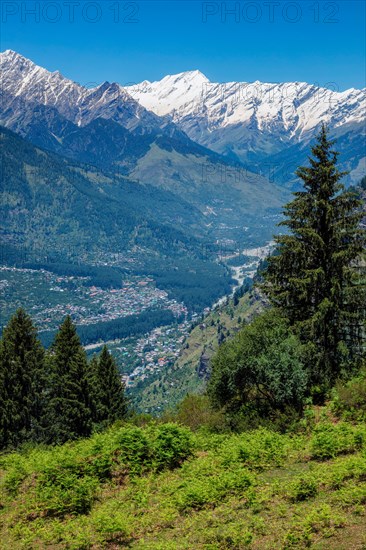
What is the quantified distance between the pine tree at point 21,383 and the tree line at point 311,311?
20.6 meters

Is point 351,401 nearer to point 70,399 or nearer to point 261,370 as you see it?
point 261,370

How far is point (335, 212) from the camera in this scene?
26344 mm

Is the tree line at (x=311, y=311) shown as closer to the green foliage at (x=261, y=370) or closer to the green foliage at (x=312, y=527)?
the green foliage at (x=261, y=370)

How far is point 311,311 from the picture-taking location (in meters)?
26.9

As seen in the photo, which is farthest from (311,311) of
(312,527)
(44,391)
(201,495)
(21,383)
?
(44,391)

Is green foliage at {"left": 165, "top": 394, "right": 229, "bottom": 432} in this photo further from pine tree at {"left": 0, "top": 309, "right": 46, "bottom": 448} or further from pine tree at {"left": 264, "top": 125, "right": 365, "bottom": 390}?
pine tree at {"left": 0, "top": 309, "right": 46, "bottom": 448}

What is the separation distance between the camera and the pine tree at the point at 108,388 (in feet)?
144

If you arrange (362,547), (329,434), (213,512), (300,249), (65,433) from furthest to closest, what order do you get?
(65,433) → (300,249) → (329,434) → (213,512) → (362,547)

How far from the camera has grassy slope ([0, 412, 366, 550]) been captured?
1316cm

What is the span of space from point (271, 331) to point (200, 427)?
19.6 ft

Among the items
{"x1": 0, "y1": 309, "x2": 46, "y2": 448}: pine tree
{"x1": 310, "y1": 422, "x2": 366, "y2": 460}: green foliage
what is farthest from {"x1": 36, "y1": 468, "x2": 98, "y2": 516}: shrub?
{"x1": 0, "y1": 309, "x2": 46, "y2": 448}: pine tree

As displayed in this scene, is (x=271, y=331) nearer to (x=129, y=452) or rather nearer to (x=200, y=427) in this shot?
(x=200, y=427)

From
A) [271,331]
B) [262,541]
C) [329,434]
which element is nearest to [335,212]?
[271,331]

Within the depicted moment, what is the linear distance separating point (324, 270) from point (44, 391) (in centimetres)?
2883
